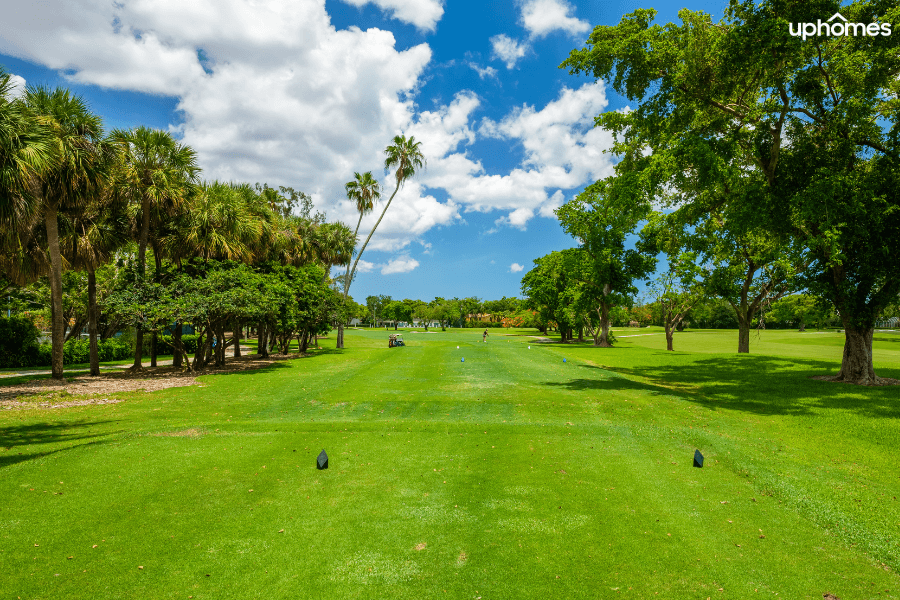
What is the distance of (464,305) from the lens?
14600 cm

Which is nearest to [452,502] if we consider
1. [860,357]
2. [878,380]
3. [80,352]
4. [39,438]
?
[39,438]

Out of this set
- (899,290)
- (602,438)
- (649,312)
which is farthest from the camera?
(649,312)

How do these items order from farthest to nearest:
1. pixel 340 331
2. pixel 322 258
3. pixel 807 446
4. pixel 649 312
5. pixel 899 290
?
pixel 649 312 → pixel 340 331 → pixel 322 258 → pixel 899 290 → pixel 807 446

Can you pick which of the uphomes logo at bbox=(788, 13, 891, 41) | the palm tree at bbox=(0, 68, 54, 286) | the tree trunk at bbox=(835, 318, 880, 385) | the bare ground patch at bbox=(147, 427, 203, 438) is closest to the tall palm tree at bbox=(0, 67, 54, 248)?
the palm tree at bbox=(0, 68, 54, 286)

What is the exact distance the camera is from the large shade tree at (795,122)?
14.3 metres

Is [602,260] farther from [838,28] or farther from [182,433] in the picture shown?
[182,433]

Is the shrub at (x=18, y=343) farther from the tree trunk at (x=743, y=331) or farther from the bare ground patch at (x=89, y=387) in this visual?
the tree trunk at (x=743, y=331)

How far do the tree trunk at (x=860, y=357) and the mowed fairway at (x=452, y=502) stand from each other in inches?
195

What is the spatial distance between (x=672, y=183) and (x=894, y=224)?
770 centimetres

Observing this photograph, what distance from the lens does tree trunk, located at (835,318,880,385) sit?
16.7m

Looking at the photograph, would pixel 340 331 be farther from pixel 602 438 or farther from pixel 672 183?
pixel 602 438

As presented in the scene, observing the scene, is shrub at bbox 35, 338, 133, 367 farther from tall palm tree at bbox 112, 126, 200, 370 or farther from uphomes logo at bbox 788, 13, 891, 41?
uphomes logo at bbox 788, 13, 891, 41

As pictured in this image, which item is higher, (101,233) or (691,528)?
(101,233)

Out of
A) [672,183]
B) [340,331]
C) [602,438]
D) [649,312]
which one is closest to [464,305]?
[649,312]
